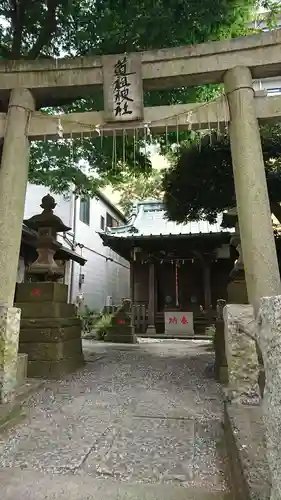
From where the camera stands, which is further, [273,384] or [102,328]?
[102,328]

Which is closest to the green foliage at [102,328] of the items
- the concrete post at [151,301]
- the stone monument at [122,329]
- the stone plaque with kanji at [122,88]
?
the stone monument at [122,329]

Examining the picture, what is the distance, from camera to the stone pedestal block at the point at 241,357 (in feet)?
10.9

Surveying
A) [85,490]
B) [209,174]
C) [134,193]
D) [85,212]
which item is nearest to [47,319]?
[85,490]

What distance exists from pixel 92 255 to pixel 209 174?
42.1 ft

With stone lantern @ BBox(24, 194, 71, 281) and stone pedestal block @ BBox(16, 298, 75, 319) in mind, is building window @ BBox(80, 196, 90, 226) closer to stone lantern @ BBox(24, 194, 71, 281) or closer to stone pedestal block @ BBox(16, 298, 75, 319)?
stone lantern @ BBox(24, 194, 71, 281)

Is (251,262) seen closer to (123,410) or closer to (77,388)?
(123,410)

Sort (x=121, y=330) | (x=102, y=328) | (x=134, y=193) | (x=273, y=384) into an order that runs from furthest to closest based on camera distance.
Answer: (x=134, y=193)
(x=102, y=328)
(x=121, y=330)
(x=273, y=384)

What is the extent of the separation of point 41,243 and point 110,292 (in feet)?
51.3

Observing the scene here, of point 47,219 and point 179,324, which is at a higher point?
point 47,219

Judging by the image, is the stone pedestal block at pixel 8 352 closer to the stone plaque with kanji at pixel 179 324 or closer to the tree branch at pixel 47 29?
the tree branch at pixel 47 29

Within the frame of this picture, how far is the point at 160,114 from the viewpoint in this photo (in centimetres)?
451

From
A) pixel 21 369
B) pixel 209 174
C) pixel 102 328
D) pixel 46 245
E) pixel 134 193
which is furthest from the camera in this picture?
pixel 134 193

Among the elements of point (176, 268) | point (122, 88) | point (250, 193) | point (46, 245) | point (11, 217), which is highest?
point (122, 88)

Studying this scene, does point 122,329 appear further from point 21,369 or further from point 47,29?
point 47,29
